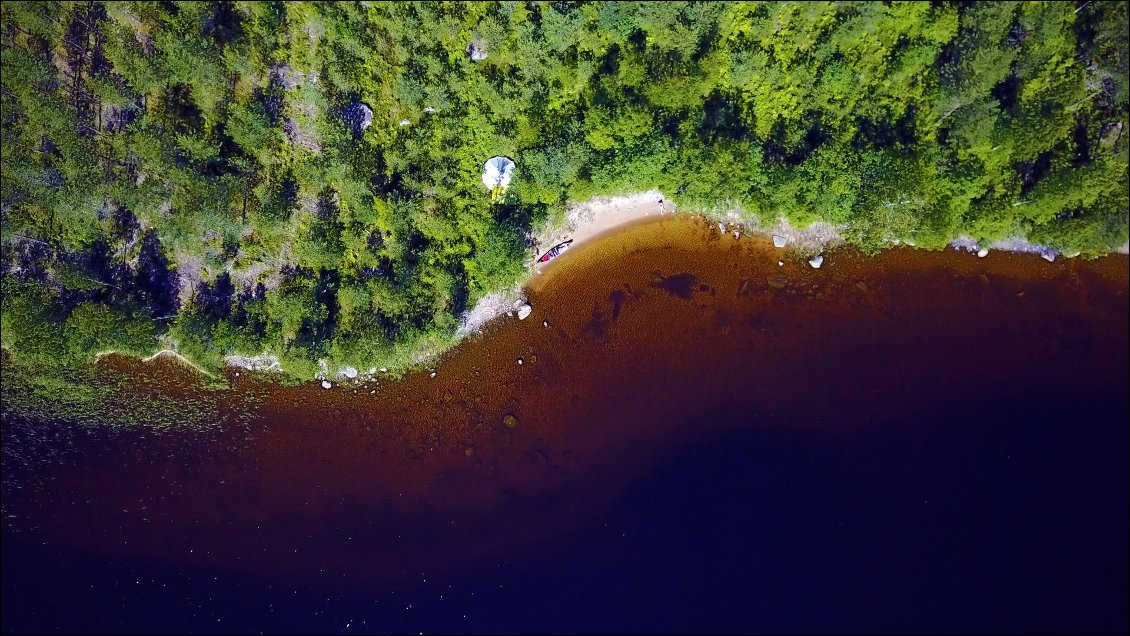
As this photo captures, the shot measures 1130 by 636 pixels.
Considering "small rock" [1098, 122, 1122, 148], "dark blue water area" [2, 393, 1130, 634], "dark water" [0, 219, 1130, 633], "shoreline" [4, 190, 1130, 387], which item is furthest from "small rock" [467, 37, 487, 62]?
"small rock" [1098, 122, 1122, 148]

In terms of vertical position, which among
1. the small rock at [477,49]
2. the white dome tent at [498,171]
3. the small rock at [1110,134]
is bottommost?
the small rock at [1110,134]

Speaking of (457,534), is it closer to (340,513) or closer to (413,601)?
(413,601)

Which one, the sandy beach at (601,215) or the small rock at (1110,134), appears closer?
the small rock at (1110,134)

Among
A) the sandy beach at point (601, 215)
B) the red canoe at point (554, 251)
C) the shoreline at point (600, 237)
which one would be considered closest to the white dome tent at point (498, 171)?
the shoreline at point (600, 237)

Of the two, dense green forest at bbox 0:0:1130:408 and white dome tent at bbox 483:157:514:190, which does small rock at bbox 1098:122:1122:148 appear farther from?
white dome tent at bbox 483:157:514:190

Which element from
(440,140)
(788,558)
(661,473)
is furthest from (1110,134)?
(440,140)

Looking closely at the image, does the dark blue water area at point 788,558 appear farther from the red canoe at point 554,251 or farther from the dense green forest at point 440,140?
the red canoe at point 554,251
